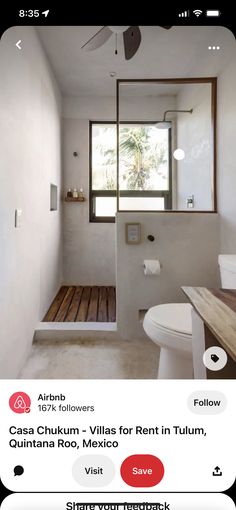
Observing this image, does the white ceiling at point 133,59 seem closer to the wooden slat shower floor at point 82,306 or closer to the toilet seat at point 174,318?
the toilet seat at point 174,318

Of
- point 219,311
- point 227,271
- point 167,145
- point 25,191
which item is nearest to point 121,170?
point 167,145

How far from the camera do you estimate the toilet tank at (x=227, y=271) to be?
3.13 ft

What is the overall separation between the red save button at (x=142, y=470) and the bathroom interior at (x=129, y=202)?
228 mm

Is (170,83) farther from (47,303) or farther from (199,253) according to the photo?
(47,303)

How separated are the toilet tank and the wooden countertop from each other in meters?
0.26

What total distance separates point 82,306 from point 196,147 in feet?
4.17

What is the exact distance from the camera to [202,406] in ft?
1.53

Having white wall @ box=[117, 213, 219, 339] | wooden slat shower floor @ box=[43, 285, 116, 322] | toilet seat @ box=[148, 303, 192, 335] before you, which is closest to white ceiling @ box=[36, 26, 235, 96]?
white wall @ box=[117, 213, 219, 339]

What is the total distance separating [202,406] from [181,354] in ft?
1.45

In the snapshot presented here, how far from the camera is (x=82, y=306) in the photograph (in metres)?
1.84

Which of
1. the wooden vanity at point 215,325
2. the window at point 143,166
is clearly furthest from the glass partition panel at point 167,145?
the wooden vanity at point 215,325

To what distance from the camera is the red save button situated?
0.43m
